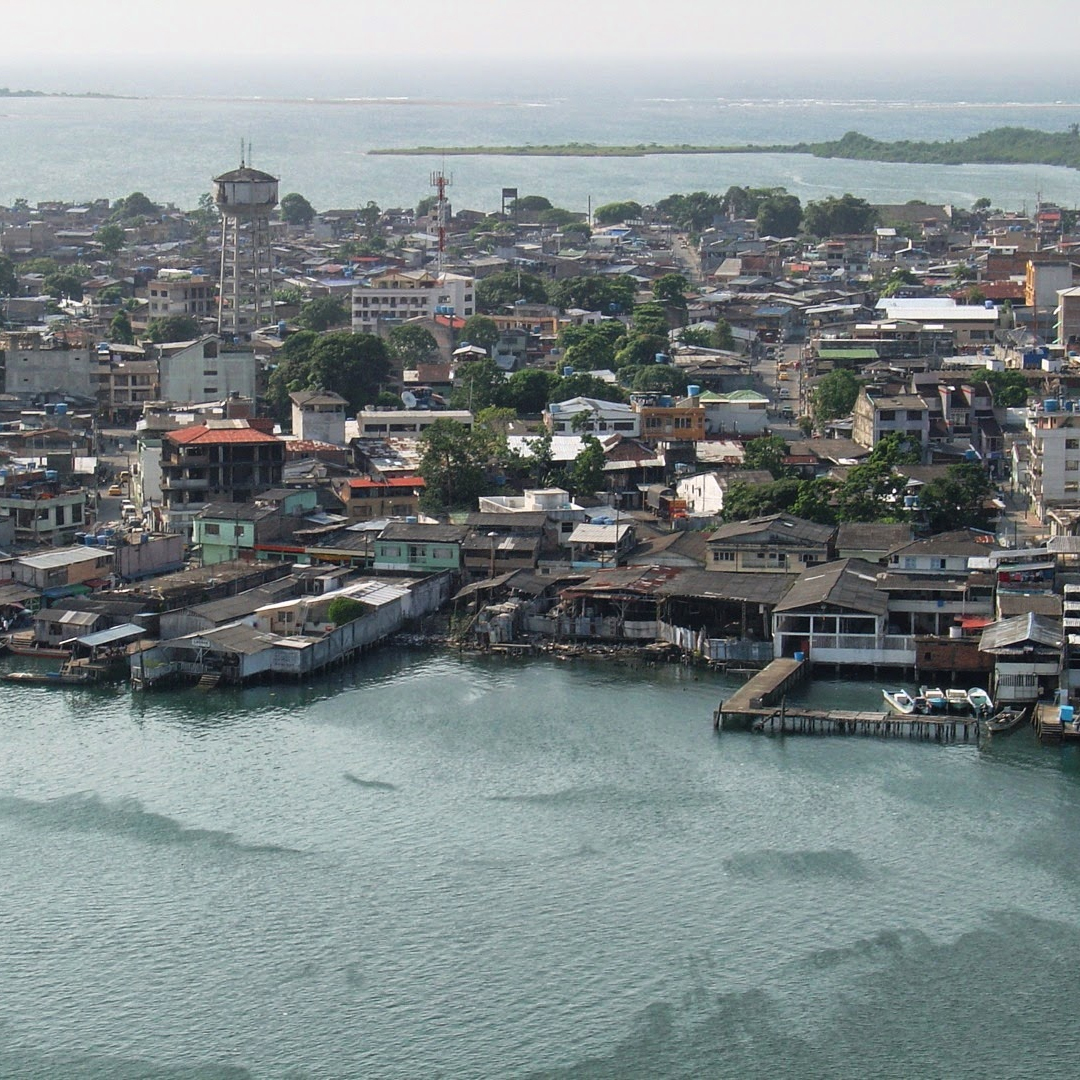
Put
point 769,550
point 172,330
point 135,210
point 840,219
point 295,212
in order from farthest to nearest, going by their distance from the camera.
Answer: point 135,210, point 295,212, point 840,219, point 172,330, point 769,550

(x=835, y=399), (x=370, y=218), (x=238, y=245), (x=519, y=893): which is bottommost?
(x=519, y=893)

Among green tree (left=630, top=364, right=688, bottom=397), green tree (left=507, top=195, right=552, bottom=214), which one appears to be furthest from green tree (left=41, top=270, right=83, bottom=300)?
green tree (left=507, top=195, right=552, bottom=214)

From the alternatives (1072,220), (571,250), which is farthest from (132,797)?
(1072,220)

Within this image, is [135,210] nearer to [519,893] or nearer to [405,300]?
[405,300]

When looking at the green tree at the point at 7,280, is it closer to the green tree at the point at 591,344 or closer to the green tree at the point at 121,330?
the green tree at the point at 121,330

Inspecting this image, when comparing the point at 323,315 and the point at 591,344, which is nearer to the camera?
the point at 591,344

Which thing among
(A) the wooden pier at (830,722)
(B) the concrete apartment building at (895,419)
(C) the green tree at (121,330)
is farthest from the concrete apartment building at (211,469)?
(C) the green tree at (121,330)

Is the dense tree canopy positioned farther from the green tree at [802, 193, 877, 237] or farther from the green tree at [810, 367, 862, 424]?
the green tree at [802, 193, 877, 237]

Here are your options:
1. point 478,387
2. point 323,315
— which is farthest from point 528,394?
point 323,315
